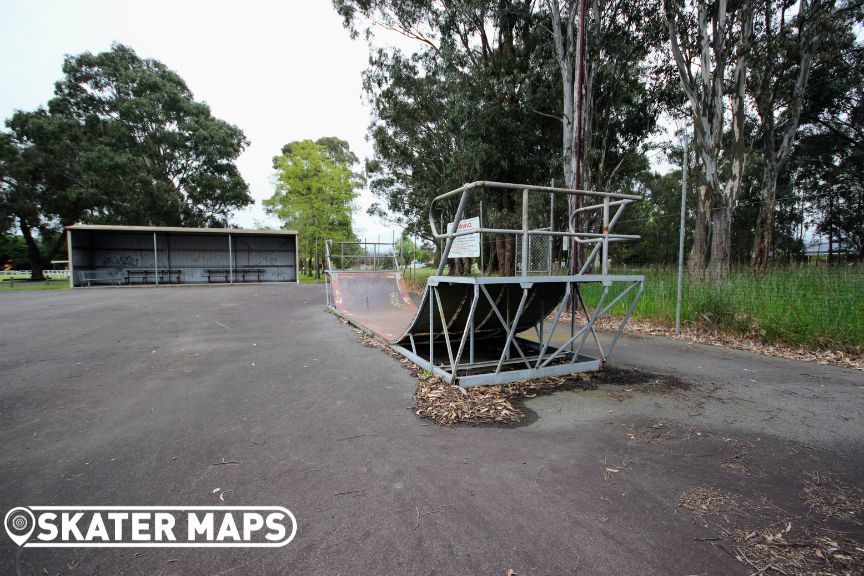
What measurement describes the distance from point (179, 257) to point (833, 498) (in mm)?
29045

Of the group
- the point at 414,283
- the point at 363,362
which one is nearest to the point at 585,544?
the point at 363,362

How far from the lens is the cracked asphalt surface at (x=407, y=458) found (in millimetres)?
1789

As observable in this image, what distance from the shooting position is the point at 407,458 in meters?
2.65

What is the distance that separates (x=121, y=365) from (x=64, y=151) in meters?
31.5

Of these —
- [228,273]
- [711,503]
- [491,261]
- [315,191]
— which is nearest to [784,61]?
[491,261]

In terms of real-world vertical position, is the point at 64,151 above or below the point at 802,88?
above

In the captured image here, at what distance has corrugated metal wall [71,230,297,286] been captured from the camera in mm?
22641

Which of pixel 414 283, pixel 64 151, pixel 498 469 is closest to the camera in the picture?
pixel 498 469

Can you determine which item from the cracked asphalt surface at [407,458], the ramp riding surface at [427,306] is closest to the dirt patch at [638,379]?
the cracked asphalt surface at [407,458]

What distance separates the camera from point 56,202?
27359 mm

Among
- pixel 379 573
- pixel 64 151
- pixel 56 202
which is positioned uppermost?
pixel 64 151

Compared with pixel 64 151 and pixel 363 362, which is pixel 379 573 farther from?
pixel 64 151

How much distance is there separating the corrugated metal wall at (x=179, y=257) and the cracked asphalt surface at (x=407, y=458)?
2170cm

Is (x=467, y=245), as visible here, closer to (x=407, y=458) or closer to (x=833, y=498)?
(x=407, y=458)
